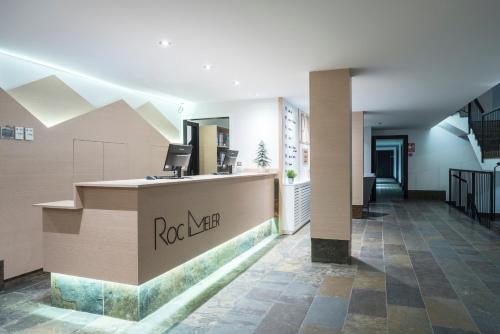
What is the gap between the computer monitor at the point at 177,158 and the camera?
425 centimetres

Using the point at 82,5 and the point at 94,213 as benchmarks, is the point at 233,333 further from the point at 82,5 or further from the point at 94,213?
the point at 82,5

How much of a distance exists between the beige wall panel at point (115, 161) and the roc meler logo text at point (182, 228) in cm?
212

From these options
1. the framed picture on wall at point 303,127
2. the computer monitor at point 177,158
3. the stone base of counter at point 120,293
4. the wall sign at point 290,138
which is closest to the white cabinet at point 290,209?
the wall sign at point 290,138

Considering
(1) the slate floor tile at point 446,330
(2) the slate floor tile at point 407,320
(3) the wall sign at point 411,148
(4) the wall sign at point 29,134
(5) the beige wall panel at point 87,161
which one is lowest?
(2) the slate floor tile at point 407,320

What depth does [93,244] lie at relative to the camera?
125 inches

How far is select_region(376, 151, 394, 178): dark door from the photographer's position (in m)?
27.2

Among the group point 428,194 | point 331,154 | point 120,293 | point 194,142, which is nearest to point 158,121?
point 194,142

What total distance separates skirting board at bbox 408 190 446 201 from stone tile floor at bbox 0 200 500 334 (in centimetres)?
735

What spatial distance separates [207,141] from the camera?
26.7ft

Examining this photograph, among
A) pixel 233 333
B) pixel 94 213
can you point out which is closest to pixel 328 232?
pixel 233 333

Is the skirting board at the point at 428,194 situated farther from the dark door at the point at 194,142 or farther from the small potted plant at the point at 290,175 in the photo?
the dark door at the point at 194,142

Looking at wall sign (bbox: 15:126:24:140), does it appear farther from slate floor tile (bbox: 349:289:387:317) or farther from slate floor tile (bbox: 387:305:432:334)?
slate floor tile (bbox: 387:305:432:334)

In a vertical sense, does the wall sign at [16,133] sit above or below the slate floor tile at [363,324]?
above

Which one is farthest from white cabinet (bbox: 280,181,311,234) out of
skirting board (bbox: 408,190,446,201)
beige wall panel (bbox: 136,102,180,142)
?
skirting board (bbox: 408,190,446,201)
